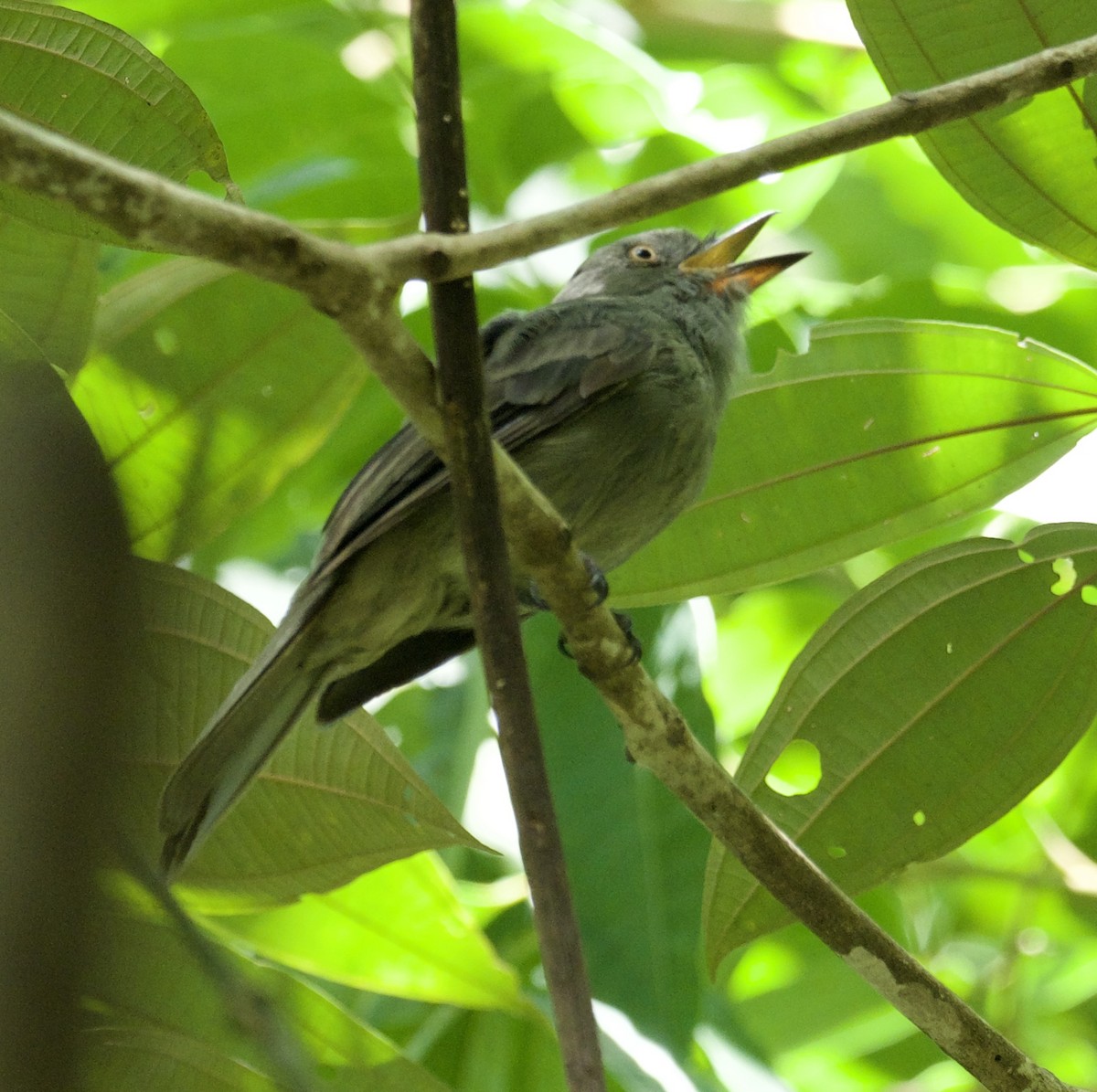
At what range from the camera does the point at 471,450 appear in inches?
60.1

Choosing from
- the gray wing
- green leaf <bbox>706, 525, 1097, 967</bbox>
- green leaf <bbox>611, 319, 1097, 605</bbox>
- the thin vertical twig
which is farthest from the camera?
the gray wing

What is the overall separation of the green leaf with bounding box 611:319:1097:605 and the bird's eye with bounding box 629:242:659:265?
1.24 meters

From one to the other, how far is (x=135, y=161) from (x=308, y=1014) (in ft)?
4.43

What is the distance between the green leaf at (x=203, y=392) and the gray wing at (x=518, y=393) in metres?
0.16

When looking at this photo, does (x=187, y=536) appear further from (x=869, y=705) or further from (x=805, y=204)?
(x=805, y=204)

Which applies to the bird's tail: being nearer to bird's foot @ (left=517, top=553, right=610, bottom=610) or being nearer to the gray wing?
the gray wing

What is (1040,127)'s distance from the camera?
7.97ft

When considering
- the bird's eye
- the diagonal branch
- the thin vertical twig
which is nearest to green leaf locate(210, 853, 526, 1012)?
the thin vertical twig

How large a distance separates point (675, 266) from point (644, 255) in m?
0.10

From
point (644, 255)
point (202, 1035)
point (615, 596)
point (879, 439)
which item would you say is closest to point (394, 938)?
point (202, 1035)

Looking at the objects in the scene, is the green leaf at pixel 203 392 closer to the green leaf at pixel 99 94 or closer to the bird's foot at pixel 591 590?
the bird's foot at pixel 591 590

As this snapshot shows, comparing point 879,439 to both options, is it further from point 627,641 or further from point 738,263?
point 738,263

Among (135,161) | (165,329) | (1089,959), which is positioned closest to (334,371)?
(165,329)

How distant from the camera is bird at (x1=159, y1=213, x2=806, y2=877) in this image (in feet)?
9.27
